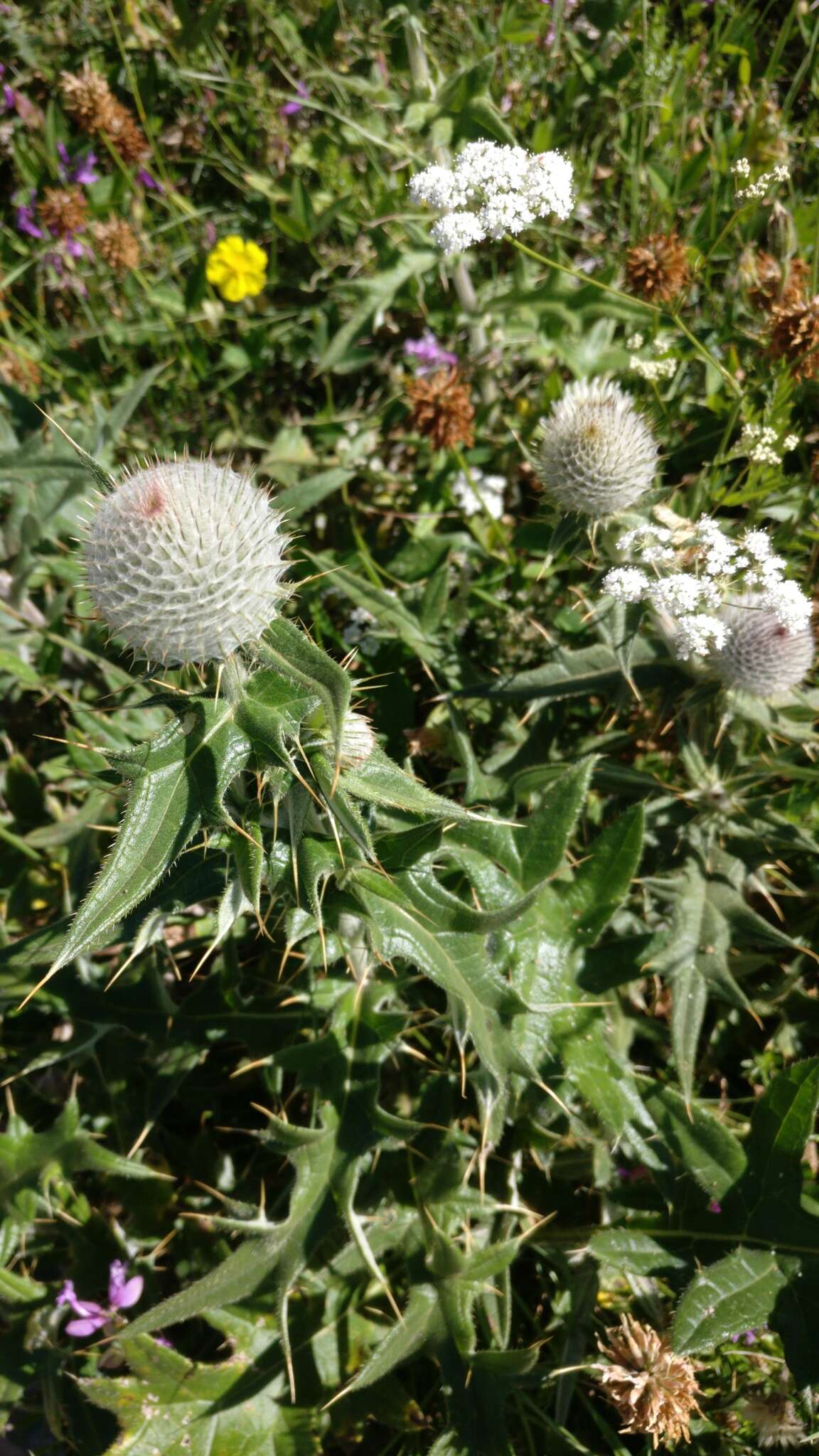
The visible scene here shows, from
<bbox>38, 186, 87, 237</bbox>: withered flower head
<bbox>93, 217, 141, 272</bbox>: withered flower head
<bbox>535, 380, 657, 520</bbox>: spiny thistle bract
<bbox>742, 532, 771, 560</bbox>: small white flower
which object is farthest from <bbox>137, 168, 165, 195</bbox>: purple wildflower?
<bbox>742, 532, 771, 560</bbox>: small white flower

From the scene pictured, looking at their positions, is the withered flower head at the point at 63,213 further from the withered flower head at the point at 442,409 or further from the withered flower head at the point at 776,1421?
the withered flower head at the point at 776,1421

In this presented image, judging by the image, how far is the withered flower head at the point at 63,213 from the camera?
16.5ft

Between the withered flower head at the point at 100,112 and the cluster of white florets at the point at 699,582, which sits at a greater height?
the withered flower head at the point at 100,112

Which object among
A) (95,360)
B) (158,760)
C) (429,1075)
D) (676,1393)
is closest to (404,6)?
(95,360)

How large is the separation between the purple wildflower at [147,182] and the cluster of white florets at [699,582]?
13.7 feet

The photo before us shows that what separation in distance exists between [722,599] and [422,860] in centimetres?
115

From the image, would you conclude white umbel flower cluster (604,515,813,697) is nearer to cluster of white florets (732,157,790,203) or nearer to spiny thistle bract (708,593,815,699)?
spiny thistle bract (708,593,815,699)

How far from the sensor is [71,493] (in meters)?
4.23

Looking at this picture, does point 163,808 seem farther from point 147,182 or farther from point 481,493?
point 147,182

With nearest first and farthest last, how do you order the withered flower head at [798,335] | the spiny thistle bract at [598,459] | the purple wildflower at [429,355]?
the spiny thistle bract at [598,459] < the withered flower head at [798,335] < the purple wildflower at [429,355]

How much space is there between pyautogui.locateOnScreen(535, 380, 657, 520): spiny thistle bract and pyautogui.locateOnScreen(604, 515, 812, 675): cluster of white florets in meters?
0.16

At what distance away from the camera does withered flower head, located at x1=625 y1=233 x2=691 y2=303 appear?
357cm

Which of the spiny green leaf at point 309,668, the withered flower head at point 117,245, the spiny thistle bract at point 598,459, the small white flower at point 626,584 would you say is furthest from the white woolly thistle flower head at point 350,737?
the withered flower head at point 117,245

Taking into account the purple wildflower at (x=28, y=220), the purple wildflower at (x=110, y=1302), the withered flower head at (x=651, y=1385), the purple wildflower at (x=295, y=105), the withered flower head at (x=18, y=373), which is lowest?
the purple wildflower at (x=110, y=1302)
